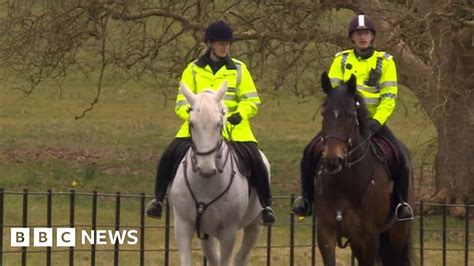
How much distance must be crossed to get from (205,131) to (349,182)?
1.31 m

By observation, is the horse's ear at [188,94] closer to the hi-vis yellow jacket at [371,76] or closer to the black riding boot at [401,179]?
the hi-vis yellow jacket at [371,76]

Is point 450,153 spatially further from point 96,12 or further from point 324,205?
point 324,205

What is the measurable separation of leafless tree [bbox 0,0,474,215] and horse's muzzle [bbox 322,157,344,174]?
9332mm

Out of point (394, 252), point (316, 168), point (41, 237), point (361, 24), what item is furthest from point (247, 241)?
point (41, 237)

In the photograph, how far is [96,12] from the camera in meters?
20.4

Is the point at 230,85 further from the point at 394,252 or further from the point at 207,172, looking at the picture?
the point at 394,252

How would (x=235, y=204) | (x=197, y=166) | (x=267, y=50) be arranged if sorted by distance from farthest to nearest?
(x=267, y=50) < (x=235, y=204) < (x=197, y=166)

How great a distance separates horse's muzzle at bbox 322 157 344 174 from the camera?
28.4 feet

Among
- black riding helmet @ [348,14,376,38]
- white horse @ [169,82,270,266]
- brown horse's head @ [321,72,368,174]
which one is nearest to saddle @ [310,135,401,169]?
brown horse's head @ [321,72,368,174]

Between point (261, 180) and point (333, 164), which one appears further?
point (261, 180)

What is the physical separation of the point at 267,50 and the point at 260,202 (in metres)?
10.0

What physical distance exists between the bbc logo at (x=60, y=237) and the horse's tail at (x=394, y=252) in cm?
291

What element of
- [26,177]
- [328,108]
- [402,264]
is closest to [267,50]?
[26,177]

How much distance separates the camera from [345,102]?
29.1 ft
